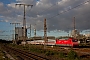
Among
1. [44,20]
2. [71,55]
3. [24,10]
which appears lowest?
[71,55]

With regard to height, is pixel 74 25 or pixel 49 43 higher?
pixel 74 25

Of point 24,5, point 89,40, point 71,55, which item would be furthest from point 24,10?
point 89,40

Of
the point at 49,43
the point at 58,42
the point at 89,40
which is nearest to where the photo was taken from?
the point at 58,42

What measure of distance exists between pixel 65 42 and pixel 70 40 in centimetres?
457

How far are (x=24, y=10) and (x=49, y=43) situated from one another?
105 ft

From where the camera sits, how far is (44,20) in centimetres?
4728

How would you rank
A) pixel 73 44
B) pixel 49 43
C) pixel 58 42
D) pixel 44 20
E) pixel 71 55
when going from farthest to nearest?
pixel 49 43, pixel 58 42, pixel 73 44, pixel 44 20, pixel 71 55

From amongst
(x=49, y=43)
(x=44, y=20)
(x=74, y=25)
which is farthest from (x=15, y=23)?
(x=44, y=20)

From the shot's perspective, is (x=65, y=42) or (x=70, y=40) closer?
(x=70, y=40)

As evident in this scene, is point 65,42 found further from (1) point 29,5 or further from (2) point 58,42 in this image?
(1) point 29,5

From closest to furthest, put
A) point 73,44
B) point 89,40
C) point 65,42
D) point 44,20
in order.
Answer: point 44,20
point 73,44
point 65,42
point 89,40

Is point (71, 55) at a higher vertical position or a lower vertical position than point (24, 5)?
lower

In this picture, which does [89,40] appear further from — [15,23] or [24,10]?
[24,10]

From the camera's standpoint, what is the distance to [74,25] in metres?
70.5
